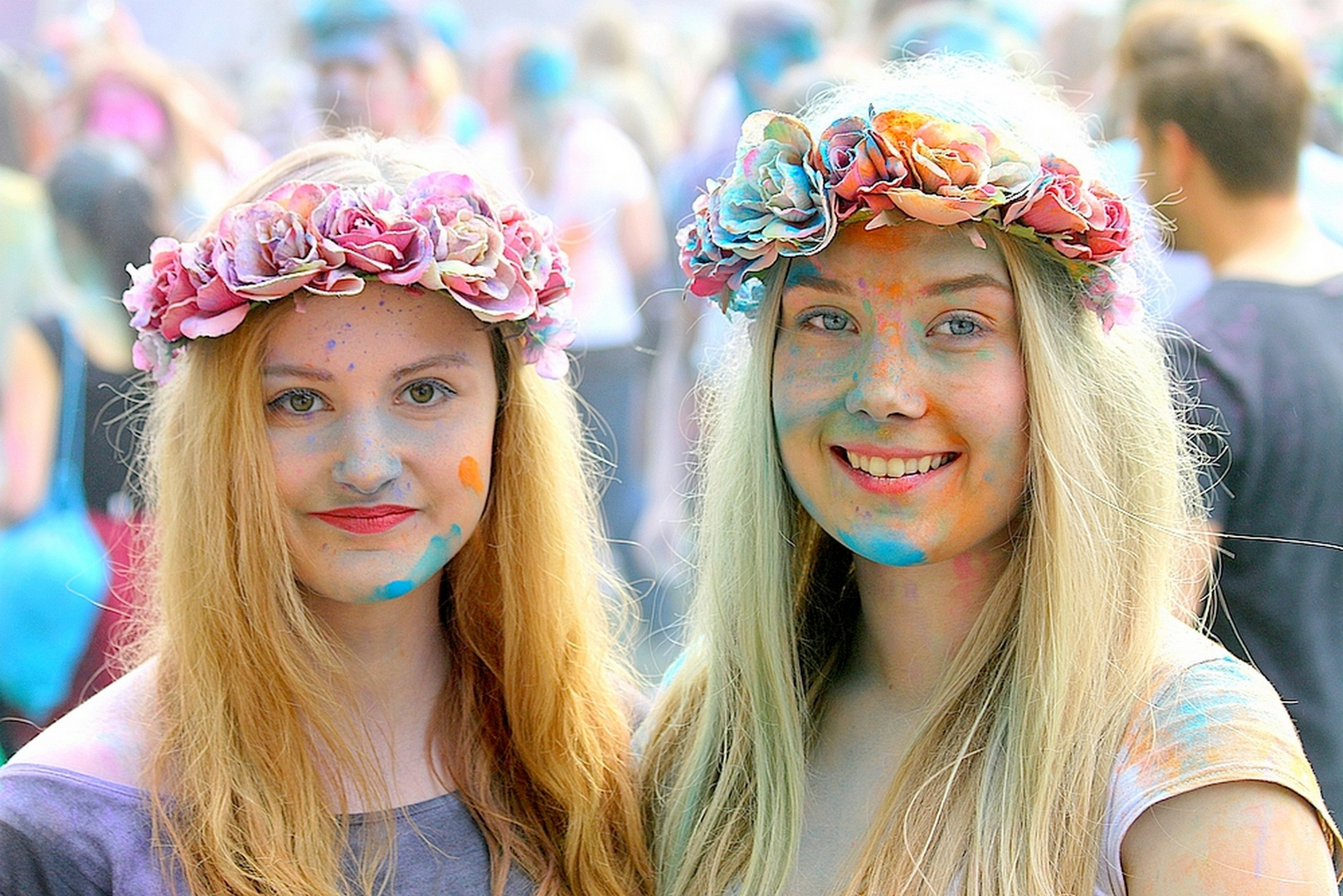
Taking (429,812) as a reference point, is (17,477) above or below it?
above

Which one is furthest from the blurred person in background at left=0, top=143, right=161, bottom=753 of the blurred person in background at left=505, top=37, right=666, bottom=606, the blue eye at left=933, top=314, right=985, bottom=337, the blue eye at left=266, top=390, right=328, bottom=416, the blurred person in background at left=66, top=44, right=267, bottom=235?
the blue eye at left=933, top=314, right=985, bottom=337

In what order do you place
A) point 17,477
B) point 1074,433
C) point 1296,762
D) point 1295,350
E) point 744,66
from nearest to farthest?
point 1296,762 < point 1074,433 < point 1295,350 < point 17,477 < point 744,66

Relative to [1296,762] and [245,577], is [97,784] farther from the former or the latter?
[1296,762]

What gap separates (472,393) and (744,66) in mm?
3546

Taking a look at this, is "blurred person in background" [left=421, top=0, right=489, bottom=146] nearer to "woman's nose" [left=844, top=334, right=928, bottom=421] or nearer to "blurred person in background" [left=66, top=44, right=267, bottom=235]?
"blurred person in background" [left=66, top=44, right=267, bottom=235]

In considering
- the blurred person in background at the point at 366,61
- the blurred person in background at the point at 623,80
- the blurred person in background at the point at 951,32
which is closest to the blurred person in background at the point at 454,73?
the blurred person in background at the point at 366,61

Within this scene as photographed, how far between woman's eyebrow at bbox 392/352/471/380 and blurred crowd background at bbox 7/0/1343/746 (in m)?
1.08

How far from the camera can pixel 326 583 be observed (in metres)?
2.06

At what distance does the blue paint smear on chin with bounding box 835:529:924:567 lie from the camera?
6.30 ft

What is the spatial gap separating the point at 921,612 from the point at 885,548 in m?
0.19

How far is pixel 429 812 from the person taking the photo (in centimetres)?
211

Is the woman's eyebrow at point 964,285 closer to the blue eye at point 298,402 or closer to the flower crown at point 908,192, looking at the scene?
the flower crown at point 908,192

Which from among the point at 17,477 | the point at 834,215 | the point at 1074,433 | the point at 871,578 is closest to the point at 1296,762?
the point at 1074,433

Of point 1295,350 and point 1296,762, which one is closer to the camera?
point 1296,762
